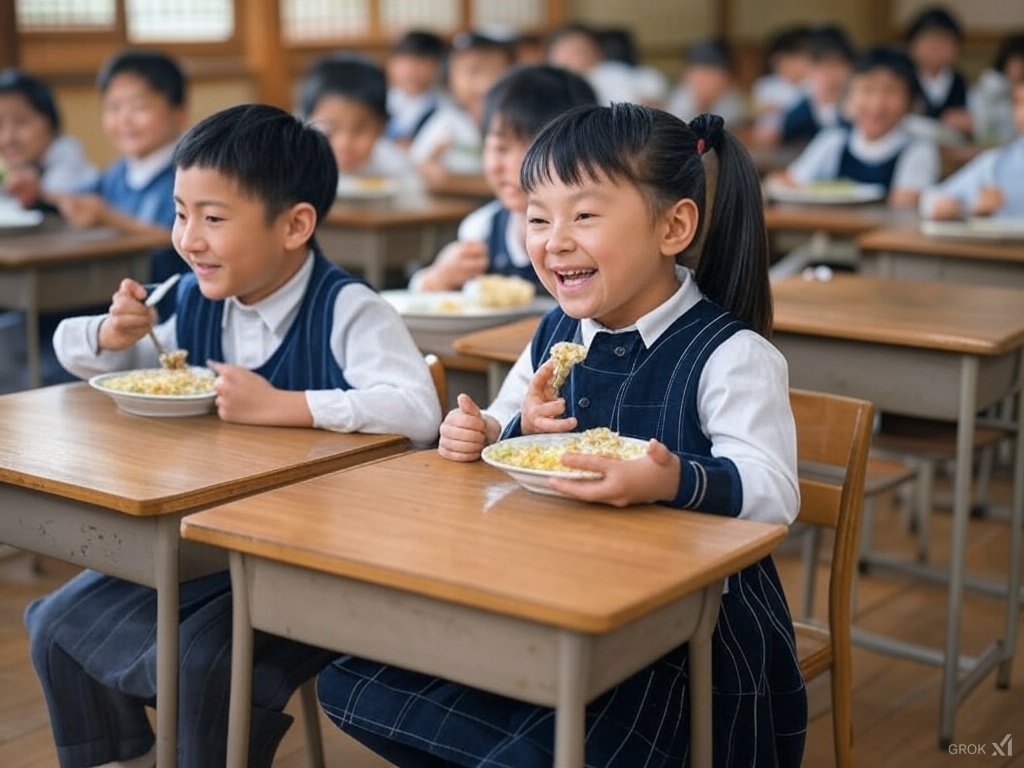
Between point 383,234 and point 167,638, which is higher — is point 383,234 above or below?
above

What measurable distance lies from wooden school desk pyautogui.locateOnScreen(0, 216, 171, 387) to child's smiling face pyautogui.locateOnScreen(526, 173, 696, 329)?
1959 mm

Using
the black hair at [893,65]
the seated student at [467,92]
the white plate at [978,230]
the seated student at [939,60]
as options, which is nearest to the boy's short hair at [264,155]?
the white plate at [978,230]

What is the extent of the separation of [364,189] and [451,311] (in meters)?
1.94

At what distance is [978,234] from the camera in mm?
3621

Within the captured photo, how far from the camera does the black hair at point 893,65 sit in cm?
532

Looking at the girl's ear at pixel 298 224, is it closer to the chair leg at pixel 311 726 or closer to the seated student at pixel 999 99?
the chair leg at pixel 311 726

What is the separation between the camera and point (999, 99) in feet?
26.9

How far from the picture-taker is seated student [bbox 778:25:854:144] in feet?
26.8

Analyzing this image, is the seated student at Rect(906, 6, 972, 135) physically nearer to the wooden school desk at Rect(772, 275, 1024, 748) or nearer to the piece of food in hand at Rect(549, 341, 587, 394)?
the wooden school desk at Rect(772, 275, 1024, 748)

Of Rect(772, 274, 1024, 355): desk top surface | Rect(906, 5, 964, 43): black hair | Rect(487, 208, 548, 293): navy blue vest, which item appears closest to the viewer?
Rect(772, 274, 1024, 355): desk top surface

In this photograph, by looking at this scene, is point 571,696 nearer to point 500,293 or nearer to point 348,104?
point 500,293

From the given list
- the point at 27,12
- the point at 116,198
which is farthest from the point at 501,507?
the point at 27,12

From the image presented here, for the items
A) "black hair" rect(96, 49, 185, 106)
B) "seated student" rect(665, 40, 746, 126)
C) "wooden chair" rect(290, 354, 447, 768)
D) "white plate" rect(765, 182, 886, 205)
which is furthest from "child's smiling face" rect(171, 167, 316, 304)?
"seated student" rect(665, 40, 746, 126)

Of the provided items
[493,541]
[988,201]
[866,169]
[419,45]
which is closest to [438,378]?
[493,541]
